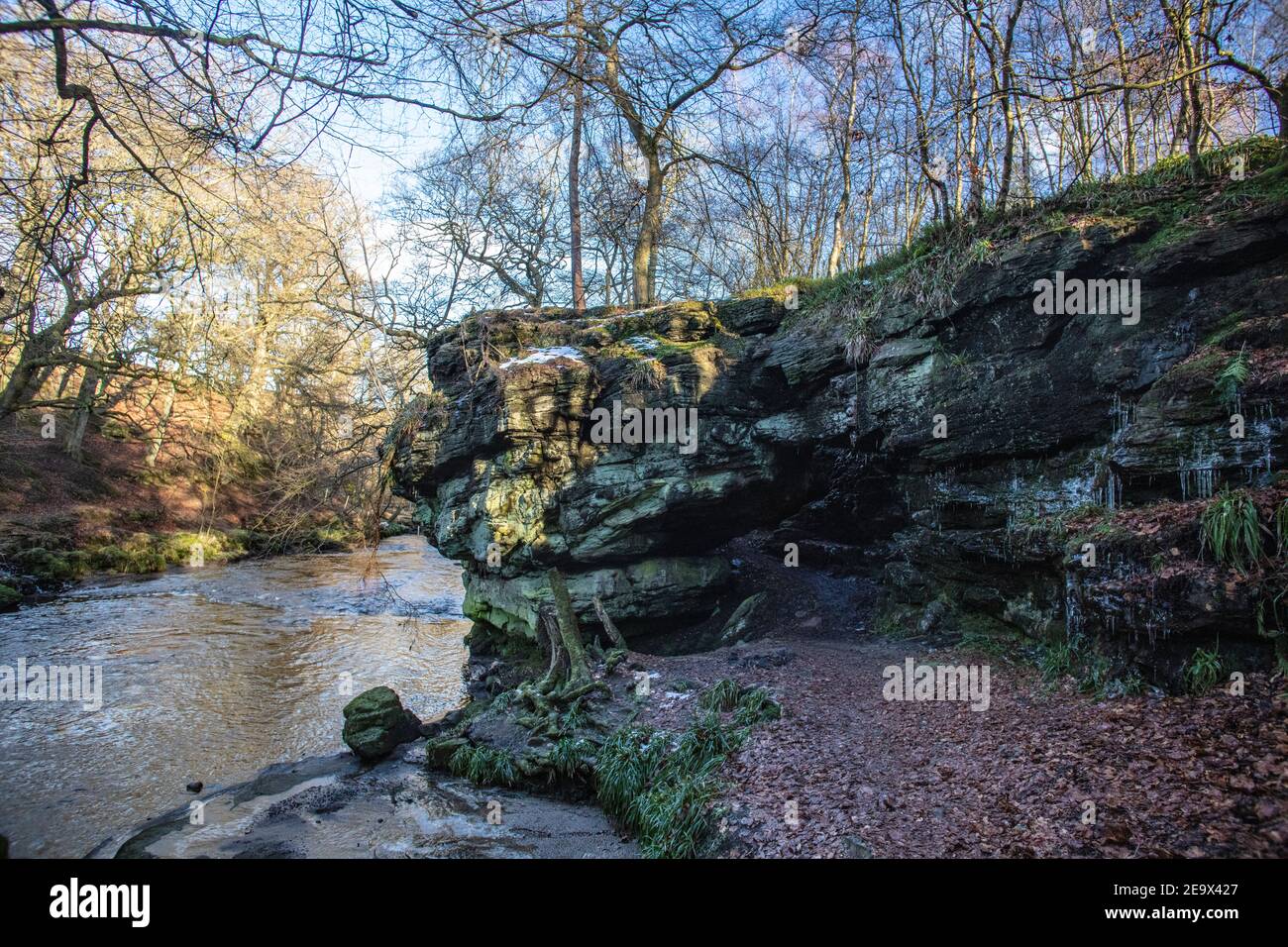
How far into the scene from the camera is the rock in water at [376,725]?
816 cm

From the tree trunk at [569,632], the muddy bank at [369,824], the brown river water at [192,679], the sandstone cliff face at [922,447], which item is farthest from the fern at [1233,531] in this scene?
the brown river water at [192,679]

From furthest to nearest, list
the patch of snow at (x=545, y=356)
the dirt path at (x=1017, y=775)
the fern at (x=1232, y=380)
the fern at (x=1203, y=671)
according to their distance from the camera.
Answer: the patch of snow at (x=545, y=356) < the fern at (x=1232, y=380) < the fern at (x=1203, y=671) < the dirt path at (x=1017, y=775)

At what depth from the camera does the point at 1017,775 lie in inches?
183

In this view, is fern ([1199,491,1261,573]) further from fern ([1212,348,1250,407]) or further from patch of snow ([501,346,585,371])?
patch of snow ([501,346,585,371])

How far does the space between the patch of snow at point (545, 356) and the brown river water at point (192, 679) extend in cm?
422

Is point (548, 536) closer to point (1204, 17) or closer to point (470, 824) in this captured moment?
point (470, 824)

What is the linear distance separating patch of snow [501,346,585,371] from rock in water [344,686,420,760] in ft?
18.6

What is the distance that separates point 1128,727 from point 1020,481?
12.4 feet

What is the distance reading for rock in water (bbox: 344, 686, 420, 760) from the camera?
26.8 feet

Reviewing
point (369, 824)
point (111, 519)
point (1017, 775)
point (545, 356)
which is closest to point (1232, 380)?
point (1017, 775)

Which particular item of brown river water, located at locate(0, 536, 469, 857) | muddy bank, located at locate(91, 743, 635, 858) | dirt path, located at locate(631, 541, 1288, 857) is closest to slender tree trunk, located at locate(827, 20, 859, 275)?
dirt path, located at locate(631, 541, 1288, 857)

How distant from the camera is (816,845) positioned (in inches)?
176

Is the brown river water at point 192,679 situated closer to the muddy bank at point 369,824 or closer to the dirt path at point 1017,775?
the muddy bank at point 369,824

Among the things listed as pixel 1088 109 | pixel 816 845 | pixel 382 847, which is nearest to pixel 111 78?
pixel 382 847
